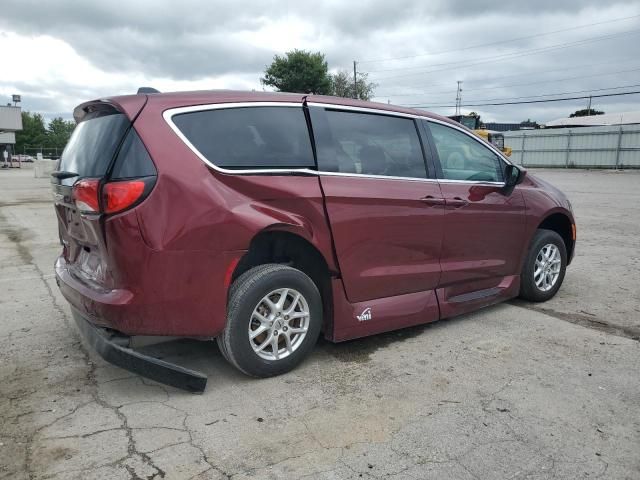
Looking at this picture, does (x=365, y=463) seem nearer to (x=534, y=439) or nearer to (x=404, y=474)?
(x=404, y=474)

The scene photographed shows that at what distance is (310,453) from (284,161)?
1750 mm

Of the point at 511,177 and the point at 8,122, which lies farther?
the point at 8,122

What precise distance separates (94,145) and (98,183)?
40 cm

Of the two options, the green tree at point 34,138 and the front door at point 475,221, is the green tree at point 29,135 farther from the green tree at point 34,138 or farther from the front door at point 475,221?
the front door at point 475,221

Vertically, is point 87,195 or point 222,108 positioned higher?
point 222,108

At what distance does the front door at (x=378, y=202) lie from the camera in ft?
11.6

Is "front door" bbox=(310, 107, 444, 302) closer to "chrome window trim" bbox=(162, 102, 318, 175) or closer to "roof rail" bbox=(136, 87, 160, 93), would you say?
"chrome window trim" bbox=(162, 102, 318, 175)

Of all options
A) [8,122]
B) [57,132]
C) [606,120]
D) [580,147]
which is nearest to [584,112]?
[606,120]

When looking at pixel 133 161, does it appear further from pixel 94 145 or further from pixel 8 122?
pixel 8 122

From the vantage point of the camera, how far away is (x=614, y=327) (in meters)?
4.38

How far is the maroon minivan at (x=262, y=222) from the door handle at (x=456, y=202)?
0.04 feet

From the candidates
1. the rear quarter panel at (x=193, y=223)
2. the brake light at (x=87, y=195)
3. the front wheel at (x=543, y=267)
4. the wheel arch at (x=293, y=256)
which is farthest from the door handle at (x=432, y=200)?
the brake light at (x=87, y=195)

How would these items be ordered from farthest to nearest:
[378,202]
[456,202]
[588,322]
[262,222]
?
[588,322] → [456,202] → [378,202] → [262,222]

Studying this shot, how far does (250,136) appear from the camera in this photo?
129 inches
